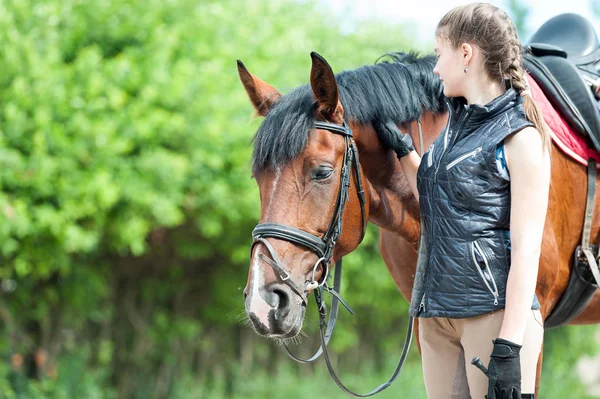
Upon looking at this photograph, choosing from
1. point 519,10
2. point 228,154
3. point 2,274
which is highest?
point 519,10

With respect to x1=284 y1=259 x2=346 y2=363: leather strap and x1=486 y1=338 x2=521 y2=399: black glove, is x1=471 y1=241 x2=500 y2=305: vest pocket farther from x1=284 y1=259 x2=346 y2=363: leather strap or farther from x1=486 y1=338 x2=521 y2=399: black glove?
x1=284 y1=259 x2=346 y2=363: leather strap

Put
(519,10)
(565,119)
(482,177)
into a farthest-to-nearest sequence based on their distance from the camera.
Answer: (519,10) < (565,119) < (482,177)

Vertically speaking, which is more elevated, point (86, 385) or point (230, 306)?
point (230, 306)

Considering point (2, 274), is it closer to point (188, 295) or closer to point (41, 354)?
point (41, 354)

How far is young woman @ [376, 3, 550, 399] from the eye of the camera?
204 centimetres

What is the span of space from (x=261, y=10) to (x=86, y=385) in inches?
162

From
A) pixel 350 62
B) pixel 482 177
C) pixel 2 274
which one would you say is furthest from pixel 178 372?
pixel 482 177

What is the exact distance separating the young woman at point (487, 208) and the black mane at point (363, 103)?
429 mm

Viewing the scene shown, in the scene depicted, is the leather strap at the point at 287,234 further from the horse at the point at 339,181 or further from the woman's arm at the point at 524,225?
the woman's arm at the point at 524,225

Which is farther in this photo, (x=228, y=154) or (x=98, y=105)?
(x=228, y=154)

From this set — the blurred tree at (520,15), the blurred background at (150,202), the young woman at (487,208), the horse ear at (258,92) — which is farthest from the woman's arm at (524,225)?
the blurred tree at (520,15)

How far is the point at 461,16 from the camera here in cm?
221

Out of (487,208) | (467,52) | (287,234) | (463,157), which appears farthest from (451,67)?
(287,234)

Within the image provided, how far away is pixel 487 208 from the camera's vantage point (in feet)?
7.00
